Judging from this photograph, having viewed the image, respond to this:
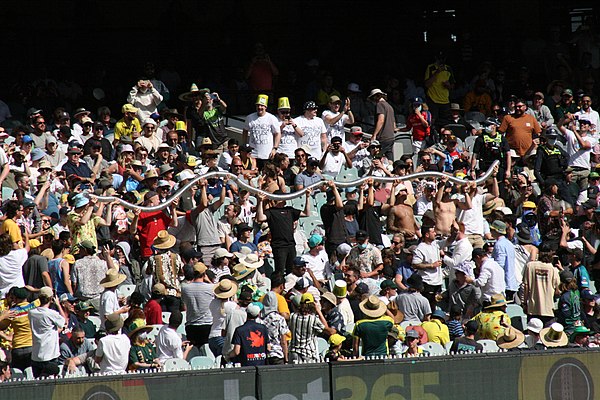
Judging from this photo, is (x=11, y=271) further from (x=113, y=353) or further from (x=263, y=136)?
(x=263, y=136)

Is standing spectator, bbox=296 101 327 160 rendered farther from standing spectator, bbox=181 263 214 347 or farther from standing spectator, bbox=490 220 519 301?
standing spectator, bbox=181 263 214 347

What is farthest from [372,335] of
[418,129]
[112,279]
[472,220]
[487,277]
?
[418,129]

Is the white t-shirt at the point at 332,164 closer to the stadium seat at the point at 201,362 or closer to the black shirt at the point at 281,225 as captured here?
the black shirt at the point at 281,225

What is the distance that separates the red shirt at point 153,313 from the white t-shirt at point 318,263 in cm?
261

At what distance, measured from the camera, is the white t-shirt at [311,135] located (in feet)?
69.4

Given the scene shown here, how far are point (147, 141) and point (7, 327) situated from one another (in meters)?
6.18

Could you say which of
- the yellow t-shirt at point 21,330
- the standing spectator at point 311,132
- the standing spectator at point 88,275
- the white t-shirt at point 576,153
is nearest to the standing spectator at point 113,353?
the yellow t-shirt at point 21,330

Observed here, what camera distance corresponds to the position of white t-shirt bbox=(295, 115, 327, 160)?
21.2 m

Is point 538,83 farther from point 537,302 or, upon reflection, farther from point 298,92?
point 537,302

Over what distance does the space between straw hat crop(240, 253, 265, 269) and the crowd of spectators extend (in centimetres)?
5

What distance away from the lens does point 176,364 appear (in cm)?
1411

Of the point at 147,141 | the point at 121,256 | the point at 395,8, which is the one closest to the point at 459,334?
the point at 121,256

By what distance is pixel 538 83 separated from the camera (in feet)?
87.4

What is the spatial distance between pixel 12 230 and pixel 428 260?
501 centimetres
